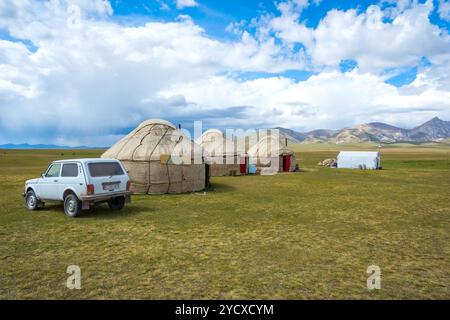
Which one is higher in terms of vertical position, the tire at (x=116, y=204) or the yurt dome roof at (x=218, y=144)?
the yurt dome roof at (x=218, y=144)

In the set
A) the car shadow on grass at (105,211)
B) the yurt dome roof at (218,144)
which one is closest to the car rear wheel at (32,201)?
the car shadow on grass at (105,211)

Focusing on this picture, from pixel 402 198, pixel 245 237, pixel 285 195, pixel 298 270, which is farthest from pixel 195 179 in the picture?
pixel 298 270

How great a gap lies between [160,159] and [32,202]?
260 inches

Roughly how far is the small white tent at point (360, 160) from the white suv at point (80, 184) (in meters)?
37.3

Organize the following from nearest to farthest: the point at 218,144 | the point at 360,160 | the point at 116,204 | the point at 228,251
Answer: the point at 228,251 → the point at 116,204 → the point at 218,144 → the point at 360,160

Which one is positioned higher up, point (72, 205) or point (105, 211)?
point (72, 205)

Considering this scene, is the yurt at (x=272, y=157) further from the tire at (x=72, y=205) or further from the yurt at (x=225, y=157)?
the tire at (x=72, y=205)

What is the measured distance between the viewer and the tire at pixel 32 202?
484 inches

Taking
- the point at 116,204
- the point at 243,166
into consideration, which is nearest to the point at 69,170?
the point at 116,204

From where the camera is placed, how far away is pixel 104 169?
448 inches

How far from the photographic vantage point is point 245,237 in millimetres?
8719

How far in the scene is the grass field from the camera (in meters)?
5.49

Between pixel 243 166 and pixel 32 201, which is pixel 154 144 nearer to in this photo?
pixel 32 201

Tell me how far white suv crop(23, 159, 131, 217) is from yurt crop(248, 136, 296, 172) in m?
24.0
